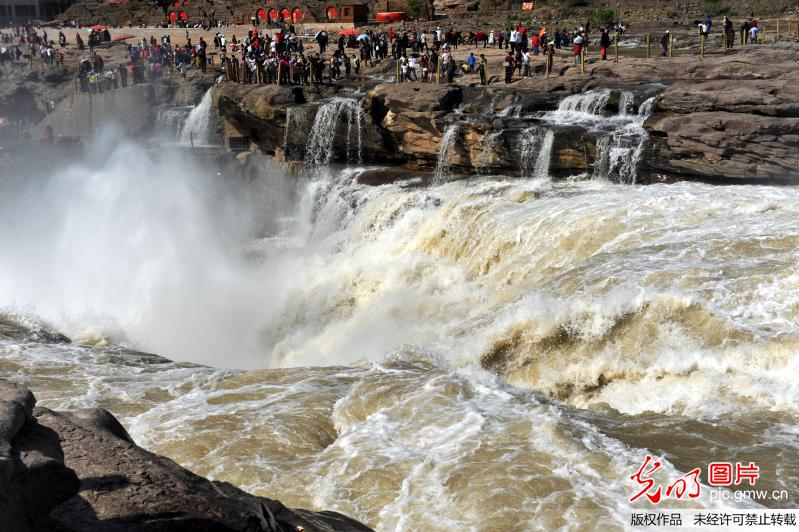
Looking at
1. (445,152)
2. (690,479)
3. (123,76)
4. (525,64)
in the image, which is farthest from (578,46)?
(690,479)

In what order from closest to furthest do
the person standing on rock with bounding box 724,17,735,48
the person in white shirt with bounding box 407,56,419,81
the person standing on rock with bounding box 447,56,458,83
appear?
the person standing on rock with bounding box 724,17,735,48
the person standing on rock with bounding box 447,56,458,83
the person in white shirt with bounding box 407,56,419,81

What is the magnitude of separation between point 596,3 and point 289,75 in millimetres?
20769

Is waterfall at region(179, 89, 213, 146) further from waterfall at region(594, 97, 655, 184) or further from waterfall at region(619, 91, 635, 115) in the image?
waterfall at region(594, 97, 655, 184)

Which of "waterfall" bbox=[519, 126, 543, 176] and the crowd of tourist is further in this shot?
the crowd of tourist

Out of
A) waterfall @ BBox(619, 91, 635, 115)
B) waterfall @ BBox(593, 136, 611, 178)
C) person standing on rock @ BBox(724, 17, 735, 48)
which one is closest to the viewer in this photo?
waterfall @ BBox(593, 136, 611, 178)

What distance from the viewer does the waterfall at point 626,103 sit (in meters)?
18.7

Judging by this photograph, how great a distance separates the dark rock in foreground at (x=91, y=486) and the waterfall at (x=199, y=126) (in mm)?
21869

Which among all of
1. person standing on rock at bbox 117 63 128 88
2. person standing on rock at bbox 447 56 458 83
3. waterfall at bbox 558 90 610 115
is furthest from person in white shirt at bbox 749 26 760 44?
person standing on rock at bbox 117 63 128 88

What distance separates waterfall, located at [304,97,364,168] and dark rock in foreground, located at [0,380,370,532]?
1634cm

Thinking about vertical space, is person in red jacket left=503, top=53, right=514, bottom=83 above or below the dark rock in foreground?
above

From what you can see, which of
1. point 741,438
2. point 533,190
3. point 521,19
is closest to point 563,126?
point 533,190

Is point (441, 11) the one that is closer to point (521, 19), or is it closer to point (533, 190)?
point (521, 19)

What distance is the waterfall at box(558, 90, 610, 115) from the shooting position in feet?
62.7

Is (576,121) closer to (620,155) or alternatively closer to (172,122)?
(620,155)
